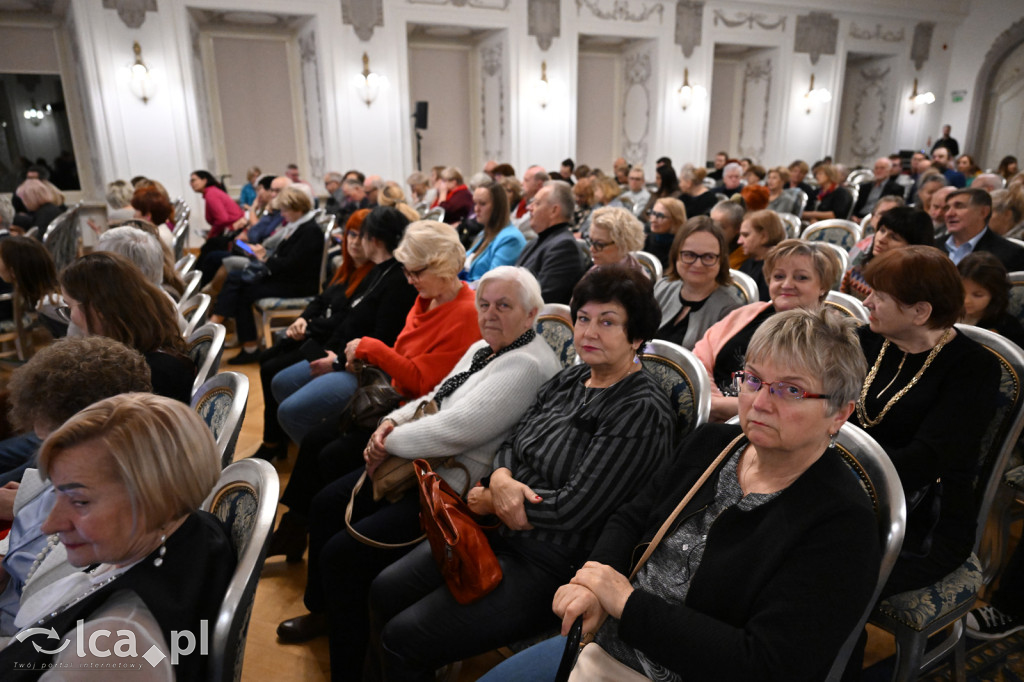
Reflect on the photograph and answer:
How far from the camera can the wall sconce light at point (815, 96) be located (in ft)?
41.4

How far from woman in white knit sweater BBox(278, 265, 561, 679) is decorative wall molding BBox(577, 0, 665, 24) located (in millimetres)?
10329

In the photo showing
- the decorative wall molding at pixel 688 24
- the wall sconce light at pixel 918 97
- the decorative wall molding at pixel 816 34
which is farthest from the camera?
the wall sconce light at pixel 918 97

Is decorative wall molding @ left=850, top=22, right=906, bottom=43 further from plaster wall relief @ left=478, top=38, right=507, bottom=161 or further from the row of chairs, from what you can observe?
the row of chairs

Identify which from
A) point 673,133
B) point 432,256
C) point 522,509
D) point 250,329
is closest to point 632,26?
point 673,133

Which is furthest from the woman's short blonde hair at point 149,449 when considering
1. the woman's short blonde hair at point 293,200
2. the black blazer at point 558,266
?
the woman's short blonde hair at point 293,200

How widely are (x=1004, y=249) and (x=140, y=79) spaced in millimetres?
9700

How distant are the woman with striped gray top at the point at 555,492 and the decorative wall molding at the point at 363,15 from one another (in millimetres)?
9307

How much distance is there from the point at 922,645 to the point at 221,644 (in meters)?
1.49

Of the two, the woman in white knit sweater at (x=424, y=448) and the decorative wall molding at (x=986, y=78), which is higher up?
the decorative wall molding at (x=986, y=78)

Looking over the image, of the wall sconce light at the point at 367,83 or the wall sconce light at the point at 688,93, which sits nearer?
the wall sconce light at the point at 367,83

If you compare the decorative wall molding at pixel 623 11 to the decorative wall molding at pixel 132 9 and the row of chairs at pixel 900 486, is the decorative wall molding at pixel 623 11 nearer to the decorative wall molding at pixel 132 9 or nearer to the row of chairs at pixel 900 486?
the decorative wall molding at pixel 132 9

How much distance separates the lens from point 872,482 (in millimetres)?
1231

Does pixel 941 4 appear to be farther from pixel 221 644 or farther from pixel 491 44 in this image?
pixel 221 644

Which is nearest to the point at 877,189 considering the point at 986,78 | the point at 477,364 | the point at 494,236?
the point at 494,236
